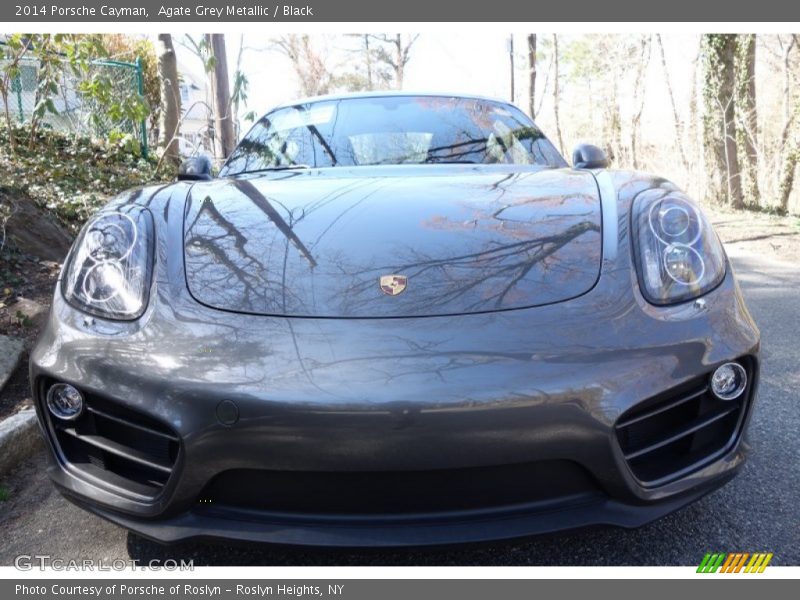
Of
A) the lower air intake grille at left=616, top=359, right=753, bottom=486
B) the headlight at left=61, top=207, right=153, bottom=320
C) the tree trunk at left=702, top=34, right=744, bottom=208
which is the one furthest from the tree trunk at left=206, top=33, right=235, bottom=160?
the lower air intake grille at left=616, top=359, right=753, bottom=486

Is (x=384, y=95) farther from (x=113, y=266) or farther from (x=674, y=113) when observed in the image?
(x=674, y=113)

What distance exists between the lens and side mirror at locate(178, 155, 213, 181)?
2545mm

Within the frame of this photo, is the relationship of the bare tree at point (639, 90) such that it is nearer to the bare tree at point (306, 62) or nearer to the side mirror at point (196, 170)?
the side mirror at point (196, 170)

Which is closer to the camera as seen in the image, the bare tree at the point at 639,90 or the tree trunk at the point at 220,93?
the tree trunk at the point at 220,93

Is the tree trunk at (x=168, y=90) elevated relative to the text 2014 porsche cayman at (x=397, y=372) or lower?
elevated

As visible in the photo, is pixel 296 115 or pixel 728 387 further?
pixel 296 115

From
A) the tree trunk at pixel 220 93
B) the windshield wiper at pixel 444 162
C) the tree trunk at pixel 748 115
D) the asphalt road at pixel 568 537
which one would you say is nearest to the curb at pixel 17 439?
the asphalt road at pixel 568 537

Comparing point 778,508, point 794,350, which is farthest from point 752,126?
point 778,508

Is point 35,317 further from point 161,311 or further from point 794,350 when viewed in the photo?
point 794,350

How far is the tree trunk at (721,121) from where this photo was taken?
384 inches

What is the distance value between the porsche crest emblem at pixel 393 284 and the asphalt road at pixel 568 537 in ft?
1.90

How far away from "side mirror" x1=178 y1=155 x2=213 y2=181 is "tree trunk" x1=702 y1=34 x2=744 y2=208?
31.7ft

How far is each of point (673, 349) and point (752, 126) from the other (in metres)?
10.9

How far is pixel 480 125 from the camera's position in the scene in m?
2.84
